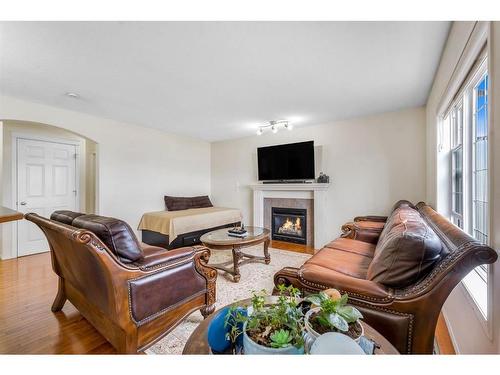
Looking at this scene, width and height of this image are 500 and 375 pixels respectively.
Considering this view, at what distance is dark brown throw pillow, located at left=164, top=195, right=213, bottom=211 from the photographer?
4.76m

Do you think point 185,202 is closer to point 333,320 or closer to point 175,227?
point 175,227

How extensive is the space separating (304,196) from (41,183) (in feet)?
15.6

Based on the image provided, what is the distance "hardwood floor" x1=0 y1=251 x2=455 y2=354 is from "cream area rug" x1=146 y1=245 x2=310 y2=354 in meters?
0.41

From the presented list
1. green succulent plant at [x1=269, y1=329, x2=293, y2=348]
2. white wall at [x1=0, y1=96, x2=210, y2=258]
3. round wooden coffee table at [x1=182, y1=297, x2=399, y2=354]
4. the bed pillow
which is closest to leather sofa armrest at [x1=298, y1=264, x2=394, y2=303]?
round wooden coffee table at [x1=182, y1=297, x2=399, y2=354]

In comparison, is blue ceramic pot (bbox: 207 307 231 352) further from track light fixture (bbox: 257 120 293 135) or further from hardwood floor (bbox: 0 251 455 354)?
track light fixture (bbox: 257 120 293 135)

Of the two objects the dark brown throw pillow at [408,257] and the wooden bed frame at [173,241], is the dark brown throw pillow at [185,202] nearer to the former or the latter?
the wooden bed frame at [173,241]

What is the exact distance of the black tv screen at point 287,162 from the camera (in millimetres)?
4186

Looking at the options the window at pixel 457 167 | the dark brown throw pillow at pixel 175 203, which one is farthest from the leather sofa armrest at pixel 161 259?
the dark brown throw pillow at pixel 175 203

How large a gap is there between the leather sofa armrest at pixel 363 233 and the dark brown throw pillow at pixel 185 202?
3415 mm

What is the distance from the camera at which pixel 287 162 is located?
4430 mm

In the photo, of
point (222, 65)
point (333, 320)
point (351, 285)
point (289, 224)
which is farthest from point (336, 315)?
point (289, 224)

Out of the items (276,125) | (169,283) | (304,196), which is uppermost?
(276,125)
